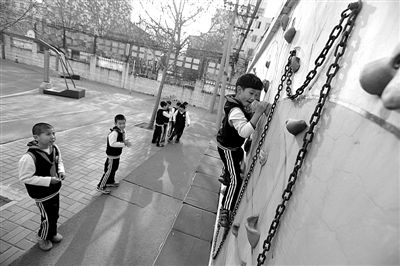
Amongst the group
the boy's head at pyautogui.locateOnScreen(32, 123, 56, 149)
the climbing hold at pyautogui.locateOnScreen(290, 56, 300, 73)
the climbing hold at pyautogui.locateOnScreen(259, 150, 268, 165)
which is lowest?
the boy's head at pyautogui.locateOnScreen(32, 123, 56, 149)

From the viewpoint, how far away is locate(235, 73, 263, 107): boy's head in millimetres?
2629

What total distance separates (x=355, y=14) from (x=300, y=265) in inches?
46.5

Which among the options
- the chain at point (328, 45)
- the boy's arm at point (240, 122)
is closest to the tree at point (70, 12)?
the boy's arm at point (240, 122)

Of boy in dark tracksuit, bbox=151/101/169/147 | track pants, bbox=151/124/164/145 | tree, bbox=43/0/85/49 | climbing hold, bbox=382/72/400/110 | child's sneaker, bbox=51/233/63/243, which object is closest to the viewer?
climbing hold, bbox=382/72/400/110

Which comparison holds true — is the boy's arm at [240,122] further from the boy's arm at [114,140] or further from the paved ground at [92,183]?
the boy's arm at [114,140]

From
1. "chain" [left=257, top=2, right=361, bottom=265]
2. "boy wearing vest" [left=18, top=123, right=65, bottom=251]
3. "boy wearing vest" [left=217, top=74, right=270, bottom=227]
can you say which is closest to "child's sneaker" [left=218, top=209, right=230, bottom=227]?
"boy wearing vest" [left=217, top=74, right=270, bottom=227]

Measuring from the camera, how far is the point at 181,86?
71.3 ft

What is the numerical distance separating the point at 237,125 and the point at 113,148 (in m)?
2.93

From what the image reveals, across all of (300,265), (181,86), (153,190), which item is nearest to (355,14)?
(300,265)

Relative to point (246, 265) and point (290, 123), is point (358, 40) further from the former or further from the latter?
point (246, 265)

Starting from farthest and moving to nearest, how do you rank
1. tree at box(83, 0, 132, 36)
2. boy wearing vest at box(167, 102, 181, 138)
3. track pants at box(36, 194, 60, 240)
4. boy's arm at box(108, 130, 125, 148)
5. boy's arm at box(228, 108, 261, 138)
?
tree at box(83, 0, 132, 36), boy wearing vest at box(167, 102, 181, 138), boy's arm at box(108, 130, 125, 148), track pants at box(36, 194, 60, 240), boy's arm at box(228, 108, 261, 138)

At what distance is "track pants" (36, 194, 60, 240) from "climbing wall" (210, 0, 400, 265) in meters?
2.71

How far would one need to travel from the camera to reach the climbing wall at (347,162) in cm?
75

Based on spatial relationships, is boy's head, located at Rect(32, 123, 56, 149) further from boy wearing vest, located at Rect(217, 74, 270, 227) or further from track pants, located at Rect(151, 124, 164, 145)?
track pants, located at Rect(151, 124, 164, 145)
